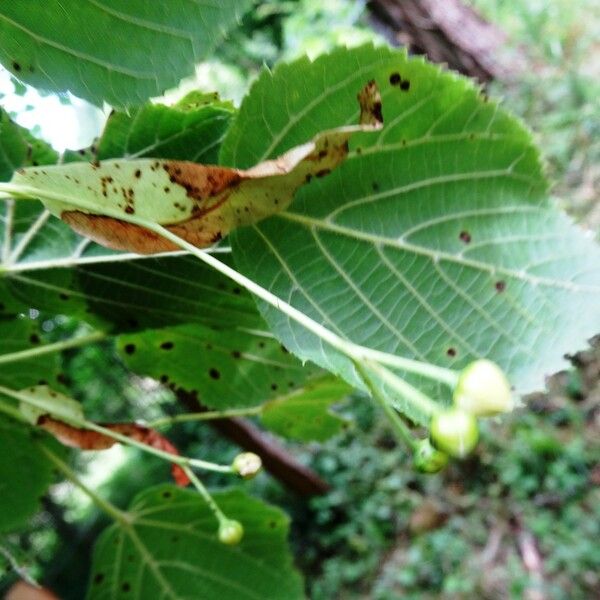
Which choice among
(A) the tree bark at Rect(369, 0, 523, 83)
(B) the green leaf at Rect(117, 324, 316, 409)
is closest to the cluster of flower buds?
(B) the green leaf at Rect(117, 324, 316, 409)

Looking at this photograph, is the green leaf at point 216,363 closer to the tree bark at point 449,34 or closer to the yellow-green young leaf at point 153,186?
the yellow-green young leaf at point 153,186

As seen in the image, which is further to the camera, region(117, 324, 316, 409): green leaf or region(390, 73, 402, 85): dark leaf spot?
region(117, 324, 316, 409): green leaf

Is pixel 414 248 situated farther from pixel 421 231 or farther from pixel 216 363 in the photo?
pixel 216 363

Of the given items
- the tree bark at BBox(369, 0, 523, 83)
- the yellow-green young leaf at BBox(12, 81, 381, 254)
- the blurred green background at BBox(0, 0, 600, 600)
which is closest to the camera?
the yellow-green young leaf at BBox(12, 81, 381, 254)

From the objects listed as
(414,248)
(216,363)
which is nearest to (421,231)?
(414,248)

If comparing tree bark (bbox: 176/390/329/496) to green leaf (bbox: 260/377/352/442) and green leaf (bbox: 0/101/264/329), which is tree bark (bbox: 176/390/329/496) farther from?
green leaf (bbox: 0/101/264/329)
